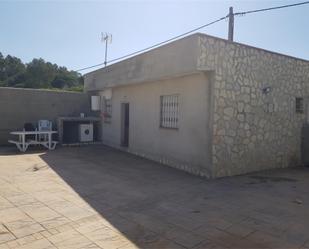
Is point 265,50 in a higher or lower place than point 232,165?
higher

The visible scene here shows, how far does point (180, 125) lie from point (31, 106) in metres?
8.07

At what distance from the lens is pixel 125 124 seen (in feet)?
42.9

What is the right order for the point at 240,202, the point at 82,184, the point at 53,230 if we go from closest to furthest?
the point at 53,230, the point at 240,202, the point at 82,184

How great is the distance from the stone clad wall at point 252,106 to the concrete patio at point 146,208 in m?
0.61

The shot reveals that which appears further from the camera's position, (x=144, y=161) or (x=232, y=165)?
(x=144, y=161)

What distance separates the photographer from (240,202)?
5758 millimetres

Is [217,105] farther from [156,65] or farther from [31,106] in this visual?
[31,106]

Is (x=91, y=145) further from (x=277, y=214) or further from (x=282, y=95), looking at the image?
(x=277, y=214)

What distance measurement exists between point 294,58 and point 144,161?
6.12 meters

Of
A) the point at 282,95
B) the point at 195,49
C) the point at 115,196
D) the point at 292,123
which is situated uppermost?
→ the point at 195,49

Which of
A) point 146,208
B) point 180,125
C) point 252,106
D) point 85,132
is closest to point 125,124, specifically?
point 85,132

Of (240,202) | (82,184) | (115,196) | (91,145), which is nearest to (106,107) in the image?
(91,145)

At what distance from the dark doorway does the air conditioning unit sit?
7.41 ft

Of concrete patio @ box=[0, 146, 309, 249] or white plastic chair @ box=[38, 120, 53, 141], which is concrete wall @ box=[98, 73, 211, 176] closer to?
concrete patio @ box=[0, 146, 309, 249]
